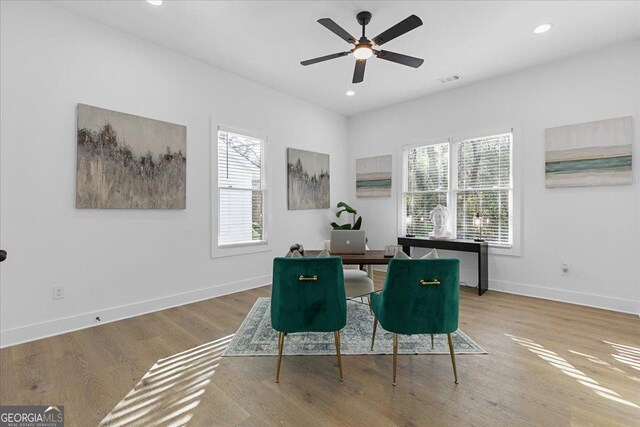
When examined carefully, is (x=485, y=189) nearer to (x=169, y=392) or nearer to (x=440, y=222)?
(x=440, y=222)

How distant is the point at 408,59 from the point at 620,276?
342 cm

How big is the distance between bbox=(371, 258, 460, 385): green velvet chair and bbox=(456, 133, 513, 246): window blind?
9.49 ft

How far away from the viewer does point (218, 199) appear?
13.4 feet

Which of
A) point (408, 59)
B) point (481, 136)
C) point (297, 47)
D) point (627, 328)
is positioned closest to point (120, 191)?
point (297, 47)

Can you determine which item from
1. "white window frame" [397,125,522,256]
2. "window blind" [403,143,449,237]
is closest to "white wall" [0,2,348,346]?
"window blind" [403,143,449,237]

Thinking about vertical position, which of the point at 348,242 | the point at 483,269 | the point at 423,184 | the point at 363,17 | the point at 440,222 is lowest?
the point at 483,269

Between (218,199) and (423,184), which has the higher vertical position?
(423,184)

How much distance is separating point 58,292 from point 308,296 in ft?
8.30

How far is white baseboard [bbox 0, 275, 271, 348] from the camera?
2619 mm

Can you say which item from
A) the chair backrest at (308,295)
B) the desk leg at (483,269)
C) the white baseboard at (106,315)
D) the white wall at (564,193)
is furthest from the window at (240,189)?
the desk leg at (483,269)

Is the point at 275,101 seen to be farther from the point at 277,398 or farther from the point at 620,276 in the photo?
the point at 620,276

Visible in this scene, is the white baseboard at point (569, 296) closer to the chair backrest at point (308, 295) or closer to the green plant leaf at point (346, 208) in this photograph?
the green plant leaf at point (346, 208)

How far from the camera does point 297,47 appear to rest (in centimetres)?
352

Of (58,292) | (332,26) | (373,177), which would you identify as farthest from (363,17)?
(58,292)
